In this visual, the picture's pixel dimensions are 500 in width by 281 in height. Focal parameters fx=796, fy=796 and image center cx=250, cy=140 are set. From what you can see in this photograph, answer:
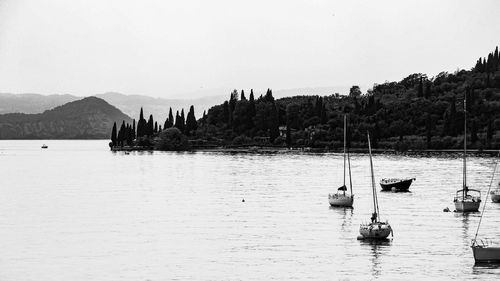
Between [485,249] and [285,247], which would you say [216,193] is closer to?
[285,247]

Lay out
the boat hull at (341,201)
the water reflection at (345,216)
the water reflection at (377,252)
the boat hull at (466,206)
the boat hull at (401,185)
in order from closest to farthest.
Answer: the water reflection at (377,252) → the water reflection at (345,216) → the boat hull at (466,206) → the boat hull at (341,201) → the boat hull at (401,185)

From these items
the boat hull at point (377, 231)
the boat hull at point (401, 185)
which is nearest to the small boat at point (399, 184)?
the boat hull at point (401, 185)

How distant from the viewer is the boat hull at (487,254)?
52.0 m

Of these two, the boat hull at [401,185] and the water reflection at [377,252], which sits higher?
the boat hull at [401,185]

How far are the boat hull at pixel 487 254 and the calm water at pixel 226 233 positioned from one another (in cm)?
90

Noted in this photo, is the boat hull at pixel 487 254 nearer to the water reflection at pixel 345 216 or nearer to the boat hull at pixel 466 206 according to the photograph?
the water reflection at pixel 345 216

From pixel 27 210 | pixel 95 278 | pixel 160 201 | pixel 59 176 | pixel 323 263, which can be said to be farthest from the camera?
pixel 59 176

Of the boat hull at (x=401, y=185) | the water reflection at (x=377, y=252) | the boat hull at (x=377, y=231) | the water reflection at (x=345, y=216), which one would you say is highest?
the boat hull at (x=401, y=185)

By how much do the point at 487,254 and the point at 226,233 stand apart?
2367 centimetres

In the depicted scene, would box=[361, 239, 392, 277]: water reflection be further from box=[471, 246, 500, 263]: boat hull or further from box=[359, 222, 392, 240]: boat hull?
box=[471, 246, 500, 263]: boat hull

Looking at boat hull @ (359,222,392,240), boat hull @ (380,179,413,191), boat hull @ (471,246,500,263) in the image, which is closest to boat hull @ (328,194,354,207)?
boat hull @ (359,222,392,240)

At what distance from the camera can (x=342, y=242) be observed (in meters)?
62.6

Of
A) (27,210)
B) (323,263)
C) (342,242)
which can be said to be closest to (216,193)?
(27,210)

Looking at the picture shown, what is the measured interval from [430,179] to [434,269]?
86.9 meters
